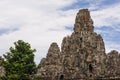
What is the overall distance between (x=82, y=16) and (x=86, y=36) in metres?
6.80

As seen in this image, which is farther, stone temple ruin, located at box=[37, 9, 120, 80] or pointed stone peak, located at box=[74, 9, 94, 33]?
pointed stone peak, located at box=[74, 9, 94, 33]

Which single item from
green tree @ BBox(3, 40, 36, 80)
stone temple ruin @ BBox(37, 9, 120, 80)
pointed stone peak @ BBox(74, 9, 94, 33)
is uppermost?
pointed stone peak @ BBox(74, 9, 94, 33)

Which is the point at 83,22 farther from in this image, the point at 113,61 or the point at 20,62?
the point at 20,62

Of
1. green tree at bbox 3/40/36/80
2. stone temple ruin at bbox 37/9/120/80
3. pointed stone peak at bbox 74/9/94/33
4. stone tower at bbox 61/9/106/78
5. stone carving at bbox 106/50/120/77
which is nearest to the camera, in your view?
green tree at bbox 3/40/36/80

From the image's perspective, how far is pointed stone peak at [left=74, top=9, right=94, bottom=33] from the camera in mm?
98250

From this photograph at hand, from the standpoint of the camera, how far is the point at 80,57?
94188mm

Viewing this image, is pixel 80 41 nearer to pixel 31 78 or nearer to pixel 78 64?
pixel 78 64

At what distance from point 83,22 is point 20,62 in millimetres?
56594

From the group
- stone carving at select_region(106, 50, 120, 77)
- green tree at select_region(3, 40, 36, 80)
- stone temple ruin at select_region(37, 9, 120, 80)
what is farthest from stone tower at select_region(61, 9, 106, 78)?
green tree at select_region(3, 40, 36, 80)

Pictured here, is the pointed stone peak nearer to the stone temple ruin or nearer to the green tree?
the stone temple ruin

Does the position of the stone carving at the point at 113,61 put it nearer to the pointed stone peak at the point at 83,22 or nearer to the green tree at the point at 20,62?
the pointed stone peak at the point at 83,22

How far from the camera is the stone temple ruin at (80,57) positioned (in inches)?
3622

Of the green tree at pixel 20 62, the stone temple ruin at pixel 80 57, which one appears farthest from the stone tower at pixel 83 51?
the green tree at pixel 20 62

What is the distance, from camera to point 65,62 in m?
94.4
